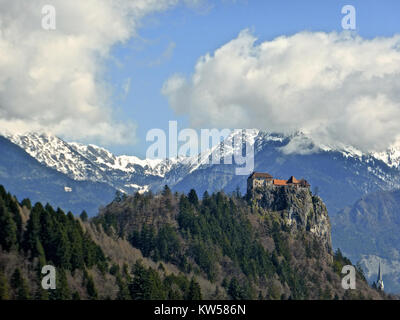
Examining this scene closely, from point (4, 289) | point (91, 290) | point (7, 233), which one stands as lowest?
point (4, 289)

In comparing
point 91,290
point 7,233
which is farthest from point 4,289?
point 7,233

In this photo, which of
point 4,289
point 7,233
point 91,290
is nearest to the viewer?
point 4,289

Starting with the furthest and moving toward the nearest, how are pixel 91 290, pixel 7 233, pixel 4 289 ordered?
pixel 7 233 < pixel 91 290 < pixel 4 289

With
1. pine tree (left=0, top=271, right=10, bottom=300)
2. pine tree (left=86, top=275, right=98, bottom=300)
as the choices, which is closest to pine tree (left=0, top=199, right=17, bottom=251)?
pine tree (left=86, top=275, right=98, bottom=300)

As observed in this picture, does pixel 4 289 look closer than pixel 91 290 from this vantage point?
Yes

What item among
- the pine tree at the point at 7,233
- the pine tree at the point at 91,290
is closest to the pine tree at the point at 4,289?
the pine tree at the point at 7,233

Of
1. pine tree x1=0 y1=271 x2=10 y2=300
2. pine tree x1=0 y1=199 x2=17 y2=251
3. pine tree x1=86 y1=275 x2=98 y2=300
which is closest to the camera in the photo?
pine tree x1=0 y1=271 x2=10 y2=300

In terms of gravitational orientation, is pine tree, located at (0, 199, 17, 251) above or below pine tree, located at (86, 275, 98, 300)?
above

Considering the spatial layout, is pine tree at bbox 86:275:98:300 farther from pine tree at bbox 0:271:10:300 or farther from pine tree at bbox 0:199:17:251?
pine tree at bbox 0:271:10:300

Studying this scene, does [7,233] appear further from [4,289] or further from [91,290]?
[4,289]

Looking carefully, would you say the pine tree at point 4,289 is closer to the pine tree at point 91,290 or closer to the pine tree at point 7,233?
the pine tree at point 7,233
